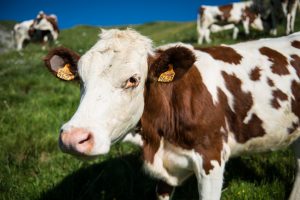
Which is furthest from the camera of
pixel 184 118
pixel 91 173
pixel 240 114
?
pixel 91 173

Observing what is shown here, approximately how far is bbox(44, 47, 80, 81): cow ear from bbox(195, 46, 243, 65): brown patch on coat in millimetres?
1485

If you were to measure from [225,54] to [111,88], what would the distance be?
1.79m

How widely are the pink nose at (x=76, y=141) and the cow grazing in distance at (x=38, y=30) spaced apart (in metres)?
25.5

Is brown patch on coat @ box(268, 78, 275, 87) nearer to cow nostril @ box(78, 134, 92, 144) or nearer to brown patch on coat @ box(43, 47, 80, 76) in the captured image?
brown patch on coat @ box(43, 47, 80, 76)

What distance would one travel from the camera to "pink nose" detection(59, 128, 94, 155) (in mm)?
2730

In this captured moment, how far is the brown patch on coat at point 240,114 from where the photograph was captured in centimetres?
402

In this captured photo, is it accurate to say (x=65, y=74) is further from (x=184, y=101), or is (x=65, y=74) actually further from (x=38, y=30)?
(x=38, y=30)

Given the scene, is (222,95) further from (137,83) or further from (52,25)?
(52,25)

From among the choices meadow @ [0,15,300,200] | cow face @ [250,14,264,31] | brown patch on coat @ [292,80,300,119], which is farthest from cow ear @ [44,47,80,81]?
cow face @ [250,14,264,31]

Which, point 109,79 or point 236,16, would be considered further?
point 236,16

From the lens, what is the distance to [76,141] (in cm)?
272

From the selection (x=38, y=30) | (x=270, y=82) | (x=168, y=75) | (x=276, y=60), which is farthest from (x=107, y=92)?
(x=38, y=30)

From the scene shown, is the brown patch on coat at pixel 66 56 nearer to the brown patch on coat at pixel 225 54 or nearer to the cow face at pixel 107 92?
the cow face at pixel 107 92

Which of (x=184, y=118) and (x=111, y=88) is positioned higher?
(x=111, y=88)
